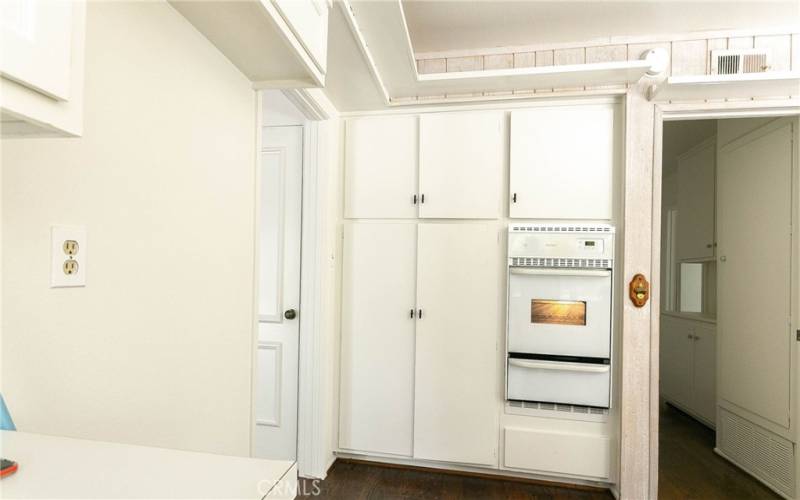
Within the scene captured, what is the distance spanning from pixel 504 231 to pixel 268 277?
4.79 feet

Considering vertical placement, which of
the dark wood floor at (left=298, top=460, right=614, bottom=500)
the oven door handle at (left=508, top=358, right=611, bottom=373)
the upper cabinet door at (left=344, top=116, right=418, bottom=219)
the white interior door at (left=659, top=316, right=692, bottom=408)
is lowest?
the dark wood floor at (left=298, top=460, right=614, bottom=500)

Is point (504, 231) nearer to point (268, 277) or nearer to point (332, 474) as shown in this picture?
point (268, 277)

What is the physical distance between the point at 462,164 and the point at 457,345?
1.10 metres

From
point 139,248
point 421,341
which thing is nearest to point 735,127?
point 421,341

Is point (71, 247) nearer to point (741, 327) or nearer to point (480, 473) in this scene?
point (480, 473)

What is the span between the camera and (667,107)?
231 centimetres

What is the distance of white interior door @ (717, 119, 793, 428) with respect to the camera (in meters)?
2.41

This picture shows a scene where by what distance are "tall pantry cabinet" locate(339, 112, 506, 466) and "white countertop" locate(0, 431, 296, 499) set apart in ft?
6.68

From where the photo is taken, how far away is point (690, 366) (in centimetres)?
372

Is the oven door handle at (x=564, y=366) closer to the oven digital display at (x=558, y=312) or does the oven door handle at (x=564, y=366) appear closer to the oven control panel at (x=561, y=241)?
the oven digital display at (x=558, y=312)

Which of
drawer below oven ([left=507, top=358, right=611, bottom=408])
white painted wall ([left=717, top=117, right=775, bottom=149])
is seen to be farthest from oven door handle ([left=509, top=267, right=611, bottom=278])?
white painted wall ([left=717, top=117, right=775, bottom=149])

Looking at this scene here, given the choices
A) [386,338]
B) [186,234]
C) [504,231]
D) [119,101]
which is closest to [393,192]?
[504,231]

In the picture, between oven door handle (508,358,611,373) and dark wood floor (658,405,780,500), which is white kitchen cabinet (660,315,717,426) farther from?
oven door handle (508,358,611,373)

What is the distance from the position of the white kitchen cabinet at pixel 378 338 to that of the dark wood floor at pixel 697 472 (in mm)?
1587
